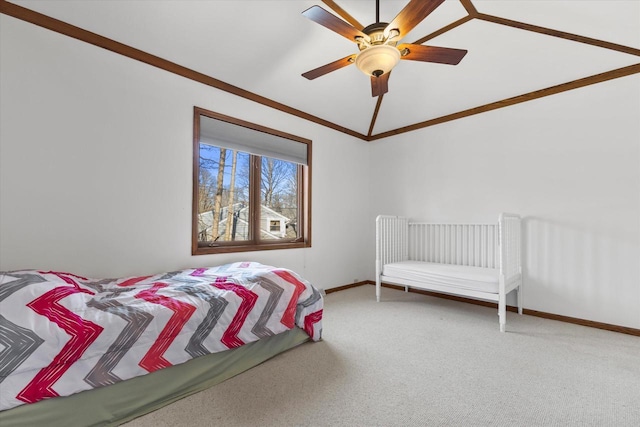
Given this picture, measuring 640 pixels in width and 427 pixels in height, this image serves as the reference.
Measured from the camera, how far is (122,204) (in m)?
2.23

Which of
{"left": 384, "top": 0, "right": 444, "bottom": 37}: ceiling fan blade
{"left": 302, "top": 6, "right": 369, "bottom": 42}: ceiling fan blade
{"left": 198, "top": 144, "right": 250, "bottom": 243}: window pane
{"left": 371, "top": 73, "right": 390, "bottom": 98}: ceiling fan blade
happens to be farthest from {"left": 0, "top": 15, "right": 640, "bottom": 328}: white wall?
{"left": 384, "top": 0, "right": 444, "bottom": 37}: ceiling fan blade

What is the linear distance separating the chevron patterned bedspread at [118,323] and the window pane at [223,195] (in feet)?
2.75

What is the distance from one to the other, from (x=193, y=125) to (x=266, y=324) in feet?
6.20

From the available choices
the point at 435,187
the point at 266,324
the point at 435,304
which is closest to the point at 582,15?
the point at 435,187

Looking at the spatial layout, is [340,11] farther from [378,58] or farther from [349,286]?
[349,286]

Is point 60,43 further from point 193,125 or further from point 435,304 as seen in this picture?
point 435,304

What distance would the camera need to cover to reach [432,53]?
1.90 metres

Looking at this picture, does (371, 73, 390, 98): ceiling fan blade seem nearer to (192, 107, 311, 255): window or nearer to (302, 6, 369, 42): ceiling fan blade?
(302, 6, 369, 42): ceiling fan blade

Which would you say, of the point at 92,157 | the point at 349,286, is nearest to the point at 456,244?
the point at 349,286

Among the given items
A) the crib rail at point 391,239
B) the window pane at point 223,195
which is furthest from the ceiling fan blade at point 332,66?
the crib rail at point 391,239

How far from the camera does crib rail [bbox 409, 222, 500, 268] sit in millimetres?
3209

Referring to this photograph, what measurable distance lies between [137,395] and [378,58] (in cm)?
232

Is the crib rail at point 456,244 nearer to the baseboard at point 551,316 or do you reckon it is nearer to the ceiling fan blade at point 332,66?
the baseboard at point 551,316

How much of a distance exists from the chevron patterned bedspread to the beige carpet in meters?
0.27
